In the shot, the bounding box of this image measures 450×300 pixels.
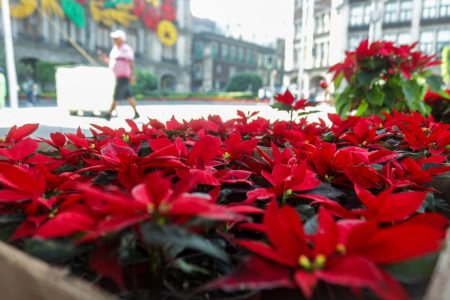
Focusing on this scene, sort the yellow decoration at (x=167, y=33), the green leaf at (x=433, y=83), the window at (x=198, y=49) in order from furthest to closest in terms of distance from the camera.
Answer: the window at (x=198, y=49), the yellow decoration at (x=167, y=33), the green leaf at (x=433, y=83)

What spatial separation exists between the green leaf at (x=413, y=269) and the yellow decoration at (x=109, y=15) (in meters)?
25.8

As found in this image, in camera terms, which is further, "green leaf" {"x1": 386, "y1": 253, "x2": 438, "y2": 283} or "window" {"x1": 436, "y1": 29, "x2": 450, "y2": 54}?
"window" {"x1": 436, "y1": 29, "x2": 450, "y2": 54}

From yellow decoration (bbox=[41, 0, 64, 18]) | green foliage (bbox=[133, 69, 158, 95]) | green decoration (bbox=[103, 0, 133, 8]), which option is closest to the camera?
yellow decoration (bbox=[41, 0, 64, 18])

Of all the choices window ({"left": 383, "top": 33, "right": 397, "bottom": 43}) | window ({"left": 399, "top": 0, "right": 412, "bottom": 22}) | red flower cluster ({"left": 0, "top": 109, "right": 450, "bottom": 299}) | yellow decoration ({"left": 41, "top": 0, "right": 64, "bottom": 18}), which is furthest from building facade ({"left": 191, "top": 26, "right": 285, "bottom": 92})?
red flower cluster ({"left": 0, "top": 109, "right": 450, "bottom": 299})

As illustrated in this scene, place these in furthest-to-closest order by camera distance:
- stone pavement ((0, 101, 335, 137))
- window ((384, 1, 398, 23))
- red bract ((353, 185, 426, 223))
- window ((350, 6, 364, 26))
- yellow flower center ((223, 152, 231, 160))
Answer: window ((350, 6, 364, 26))
window ((384, 1, 398, 23))
stone pavement ((0, 101, 335, 137))
yellow flower center ((223, 152, 231, 160))
red bract ((353, 185, 426, 223))

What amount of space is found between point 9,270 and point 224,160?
1.80ft

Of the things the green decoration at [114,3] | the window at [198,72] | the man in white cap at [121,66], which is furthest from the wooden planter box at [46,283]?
the window at [198,72]

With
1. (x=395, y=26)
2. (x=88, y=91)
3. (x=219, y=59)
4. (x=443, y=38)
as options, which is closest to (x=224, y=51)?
(x=219, y=59)

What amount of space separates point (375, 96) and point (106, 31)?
83.4ft

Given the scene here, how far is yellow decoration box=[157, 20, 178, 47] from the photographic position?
94.1 ft

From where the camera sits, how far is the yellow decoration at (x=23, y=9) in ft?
63.7

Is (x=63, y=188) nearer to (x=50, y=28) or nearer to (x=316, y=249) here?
(x=316, y=249)

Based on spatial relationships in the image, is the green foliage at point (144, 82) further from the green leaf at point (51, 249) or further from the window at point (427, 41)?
the green leaf at point (51, 249)

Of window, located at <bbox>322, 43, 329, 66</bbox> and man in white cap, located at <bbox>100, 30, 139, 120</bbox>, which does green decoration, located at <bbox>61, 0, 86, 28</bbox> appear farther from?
man in white cap, located at <bbox>100, 30, 139, 120</bbox>
